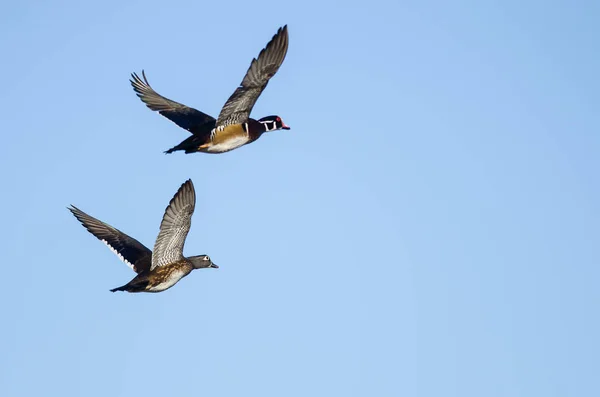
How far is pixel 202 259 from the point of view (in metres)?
31.5

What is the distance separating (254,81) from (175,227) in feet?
13.4

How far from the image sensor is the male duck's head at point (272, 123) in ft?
106

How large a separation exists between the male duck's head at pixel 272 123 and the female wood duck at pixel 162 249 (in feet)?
12.8

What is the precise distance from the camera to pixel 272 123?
3262cm

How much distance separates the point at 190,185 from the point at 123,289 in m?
2.96

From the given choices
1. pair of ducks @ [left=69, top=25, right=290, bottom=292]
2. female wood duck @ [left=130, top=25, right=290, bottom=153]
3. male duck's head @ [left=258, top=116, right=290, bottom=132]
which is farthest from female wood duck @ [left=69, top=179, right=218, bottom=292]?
male duck's head @ [left=258, top=116, right=290, bottom=132]

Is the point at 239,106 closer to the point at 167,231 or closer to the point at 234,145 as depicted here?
the point at 234,145

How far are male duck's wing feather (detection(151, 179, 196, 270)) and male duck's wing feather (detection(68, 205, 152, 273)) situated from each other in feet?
3.11

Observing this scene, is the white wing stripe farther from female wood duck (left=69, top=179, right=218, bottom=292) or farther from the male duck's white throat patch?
the male duck's white throat patch

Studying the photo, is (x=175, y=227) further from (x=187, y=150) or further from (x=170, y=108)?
(x=170, y=108)

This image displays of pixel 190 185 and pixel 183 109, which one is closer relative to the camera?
pixel 190 185

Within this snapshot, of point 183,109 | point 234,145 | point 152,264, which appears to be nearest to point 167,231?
point 152,264

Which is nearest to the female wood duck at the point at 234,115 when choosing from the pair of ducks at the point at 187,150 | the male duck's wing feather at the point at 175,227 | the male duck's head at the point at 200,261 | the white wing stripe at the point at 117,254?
the pair of ducks at the point at 187,150

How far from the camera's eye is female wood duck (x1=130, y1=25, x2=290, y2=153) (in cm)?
→ 2902
